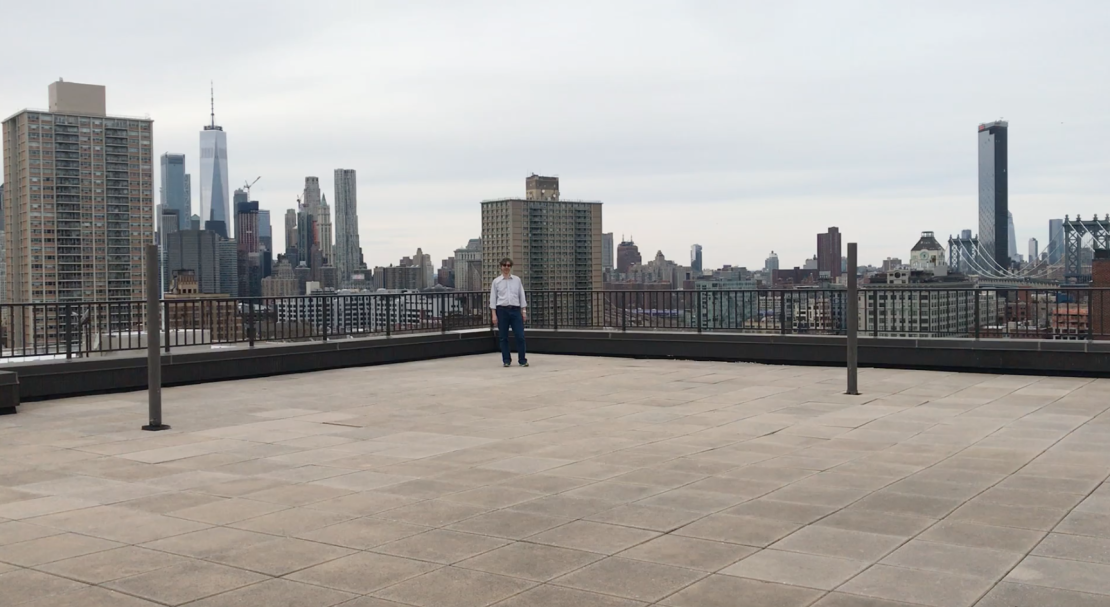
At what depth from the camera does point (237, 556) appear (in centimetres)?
520

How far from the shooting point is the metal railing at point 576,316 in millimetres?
13711

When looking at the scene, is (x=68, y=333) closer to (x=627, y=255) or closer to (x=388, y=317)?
(x=388, y=317)

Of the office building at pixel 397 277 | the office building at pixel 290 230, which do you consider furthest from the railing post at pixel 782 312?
the office building at pixel 290 230

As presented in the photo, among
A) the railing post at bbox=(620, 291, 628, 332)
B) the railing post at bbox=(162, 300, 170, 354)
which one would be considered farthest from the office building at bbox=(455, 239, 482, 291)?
the railing post at bbox=(162, 300, 170, 354)

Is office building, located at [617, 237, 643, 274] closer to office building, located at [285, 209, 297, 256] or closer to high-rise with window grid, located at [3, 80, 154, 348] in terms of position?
high-rise with window grid, located at [3, 80, 154, 348]

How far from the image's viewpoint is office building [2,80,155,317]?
63.2ft

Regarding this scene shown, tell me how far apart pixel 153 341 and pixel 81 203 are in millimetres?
14477

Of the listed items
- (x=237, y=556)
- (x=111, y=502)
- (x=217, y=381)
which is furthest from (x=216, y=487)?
(x=217, y=381)

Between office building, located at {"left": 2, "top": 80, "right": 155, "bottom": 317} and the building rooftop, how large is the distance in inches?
325

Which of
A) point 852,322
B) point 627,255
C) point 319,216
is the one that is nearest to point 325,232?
point 319,216

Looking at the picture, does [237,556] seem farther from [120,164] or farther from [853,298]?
[120,164]

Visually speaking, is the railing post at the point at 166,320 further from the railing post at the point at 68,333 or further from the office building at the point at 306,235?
the office building at the point at 306,235

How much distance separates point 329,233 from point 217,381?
341 feet

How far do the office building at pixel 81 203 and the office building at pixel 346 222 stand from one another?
51.9 meters
